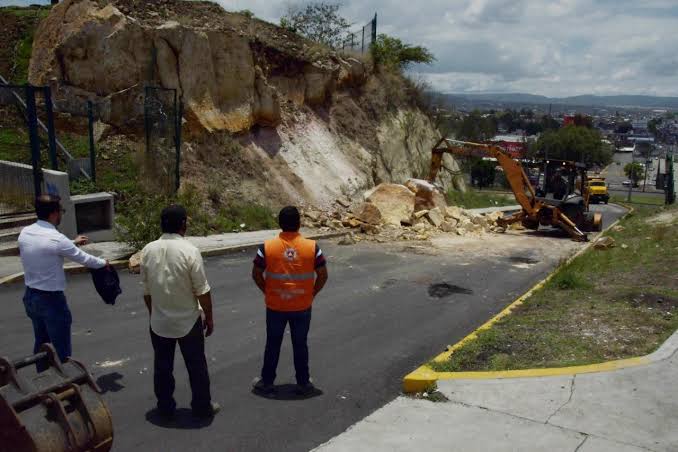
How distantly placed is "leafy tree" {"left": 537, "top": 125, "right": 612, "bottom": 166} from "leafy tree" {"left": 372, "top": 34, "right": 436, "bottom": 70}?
67492 mm

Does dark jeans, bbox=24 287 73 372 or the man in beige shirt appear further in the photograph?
dark jeans, bbox=24 287 73 372

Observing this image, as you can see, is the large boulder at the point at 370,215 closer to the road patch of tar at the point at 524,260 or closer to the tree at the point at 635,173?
the road patch of tar at the point at 524,260

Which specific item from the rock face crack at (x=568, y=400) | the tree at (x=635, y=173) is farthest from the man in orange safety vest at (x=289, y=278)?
the tree at (x=635, y=173)

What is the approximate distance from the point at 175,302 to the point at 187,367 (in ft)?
1.92

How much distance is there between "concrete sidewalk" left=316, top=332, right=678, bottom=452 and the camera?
15.4 feet

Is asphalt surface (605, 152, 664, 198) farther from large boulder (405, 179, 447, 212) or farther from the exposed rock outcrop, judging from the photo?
the exposed rock outcrop

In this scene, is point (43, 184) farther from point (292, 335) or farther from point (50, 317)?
point (292, 335)

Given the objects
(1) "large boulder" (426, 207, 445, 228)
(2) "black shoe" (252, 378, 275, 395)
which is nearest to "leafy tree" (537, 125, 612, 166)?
(1) "large boulder" (426, 207, 445, 228)

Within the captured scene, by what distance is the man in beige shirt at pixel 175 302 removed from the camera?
4801mm

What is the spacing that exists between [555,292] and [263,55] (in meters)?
14.5

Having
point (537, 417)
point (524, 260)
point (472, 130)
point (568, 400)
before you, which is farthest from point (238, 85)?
point (472, 130)

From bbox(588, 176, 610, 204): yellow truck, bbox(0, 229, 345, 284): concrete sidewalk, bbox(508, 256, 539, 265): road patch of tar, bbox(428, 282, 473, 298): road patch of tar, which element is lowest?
bbox(588, 176, 610, 204): yellow truck

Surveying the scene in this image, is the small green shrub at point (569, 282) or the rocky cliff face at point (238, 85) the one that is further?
the rocky cliff face at point (238, 85)

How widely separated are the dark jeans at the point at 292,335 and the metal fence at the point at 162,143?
10367mm
